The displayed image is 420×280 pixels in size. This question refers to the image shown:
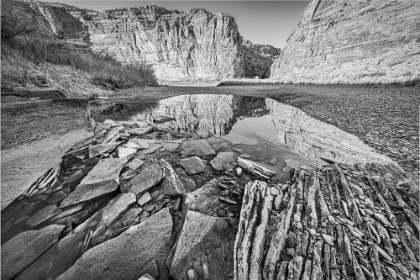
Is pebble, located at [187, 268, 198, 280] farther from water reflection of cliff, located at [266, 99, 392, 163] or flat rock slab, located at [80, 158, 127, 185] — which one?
water reflection of cliff, located at [266, 99, 392, 163]

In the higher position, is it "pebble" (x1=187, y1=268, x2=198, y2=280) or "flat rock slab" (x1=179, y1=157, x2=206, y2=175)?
"flat rock slab" (x1=179, y1=157, x2=206, y2=175)

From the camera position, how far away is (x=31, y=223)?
1.58 m

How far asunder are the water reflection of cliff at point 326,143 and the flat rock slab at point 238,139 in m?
0.79

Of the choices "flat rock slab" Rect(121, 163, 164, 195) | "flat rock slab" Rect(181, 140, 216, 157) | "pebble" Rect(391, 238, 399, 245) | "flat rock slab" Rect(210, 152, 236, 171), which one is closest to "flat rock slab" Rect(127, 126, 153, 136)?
"flat rock slab" Rect(181, 140, 216, 157)

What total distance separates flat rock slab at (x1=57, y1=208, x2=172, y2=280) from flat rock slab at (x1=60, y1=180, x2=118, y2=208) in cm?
76

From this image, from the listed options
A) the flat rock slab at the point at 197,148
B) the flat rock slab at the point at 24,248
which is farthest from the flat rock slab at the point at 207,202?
the flat rock slab at the point at 24,248

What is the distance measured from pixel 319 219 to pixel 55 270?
2399 millimetres

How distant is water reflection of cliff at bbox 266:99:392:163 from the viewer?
104 inches

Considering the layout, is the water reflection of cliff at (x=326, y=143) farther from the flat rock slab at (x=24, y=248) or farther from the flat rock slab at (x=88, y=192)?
the flat rock slab at (x=24, y=248)

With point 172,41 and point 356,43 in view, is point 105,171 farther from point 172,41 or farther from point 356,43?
point 172,41

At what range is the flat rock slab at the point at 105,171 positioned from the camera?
2.18 meters

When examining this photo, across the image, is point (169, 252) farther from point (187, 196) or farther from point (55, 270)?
point (55, 270)

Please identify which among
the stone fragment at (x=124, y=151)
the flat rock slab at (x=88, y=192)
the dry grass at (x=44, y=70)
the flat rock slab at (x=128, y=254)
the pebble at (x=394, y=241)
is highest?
the dry grass at (x=44, y=70)

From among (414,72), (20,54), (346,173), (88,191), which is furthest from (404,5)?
(20,54)
